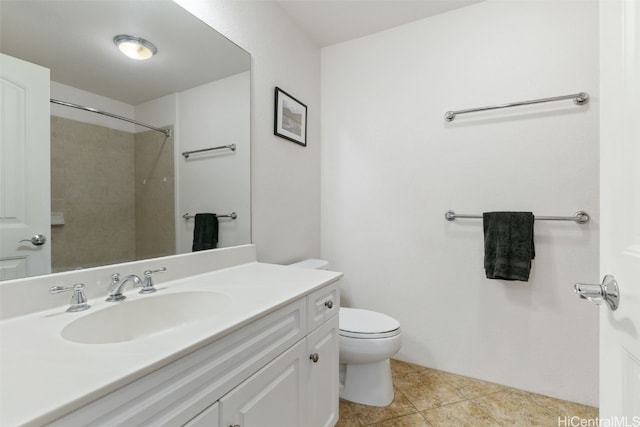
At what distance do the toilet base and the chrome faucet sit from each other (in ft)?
3.87

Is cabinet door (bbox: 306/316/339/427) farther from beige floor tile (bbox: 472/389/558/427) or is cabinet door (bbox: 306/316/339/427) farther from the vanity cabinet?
beige floor tile (bbox: 472/389/558/427)

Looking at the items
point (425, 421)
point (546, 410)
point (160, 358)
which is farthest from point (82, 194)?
point (546, 410)

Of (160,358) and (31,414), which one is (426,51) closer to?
(160,358)

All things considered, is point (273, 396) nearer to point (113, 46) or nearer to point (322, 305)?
point (322, 305)

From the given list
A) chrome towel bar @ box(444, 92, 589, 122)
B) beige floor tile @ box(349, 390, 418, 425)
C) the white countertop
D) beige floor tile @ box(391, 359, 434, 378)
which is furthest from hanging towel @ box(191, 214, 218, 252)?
chrome towel bar @ box(444, 92, 589, 122)

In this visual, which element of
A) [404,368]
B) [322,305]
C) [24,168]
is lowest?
[404,368]

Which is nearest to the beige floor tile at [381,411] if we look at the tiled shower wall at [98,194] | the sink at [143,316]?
the sink at [143,316]

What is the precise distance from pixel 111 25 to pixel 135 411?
121 cm

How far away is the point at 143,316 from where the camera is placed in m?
0.96

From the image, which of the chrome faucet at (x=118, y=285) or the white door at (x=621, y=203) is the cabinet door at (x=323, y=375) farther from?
the white door at (x=621, y=203)

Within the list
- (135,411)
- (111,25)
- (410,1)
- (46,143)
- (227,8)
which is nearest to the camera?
(135,411)

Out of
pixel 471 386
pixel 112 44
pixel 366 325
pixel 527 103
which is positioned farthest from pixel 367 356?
pixel 112 44

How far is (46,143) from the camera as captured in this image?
885mm

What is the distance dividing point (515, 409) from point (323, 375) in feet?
3.71
